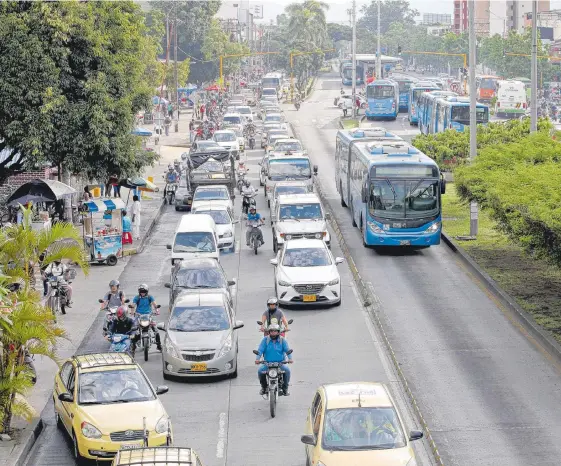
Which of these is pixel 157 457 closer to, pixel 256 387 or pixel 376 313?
pixel 256 387

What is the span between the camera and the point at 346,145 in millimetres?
49938

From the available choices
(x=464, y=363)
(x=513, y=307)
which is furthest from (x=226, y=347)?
(x=513, y=307)

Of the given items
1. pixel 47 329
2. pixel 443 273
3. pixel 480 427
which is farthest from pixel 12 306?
pixel 443 273

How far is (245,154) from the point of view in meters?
77.8

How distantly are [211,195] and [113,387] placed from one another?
27.8 m

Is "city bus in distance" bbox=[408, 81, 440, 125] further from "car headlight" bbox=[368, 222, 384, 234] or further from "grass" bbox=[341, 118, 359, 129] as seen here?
"car headlight" bbox=[368, 222, 384, 234]

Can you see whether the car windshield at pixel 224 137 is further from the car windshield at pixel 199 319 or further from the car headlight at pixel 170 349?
the car headlight at pixel 170 349

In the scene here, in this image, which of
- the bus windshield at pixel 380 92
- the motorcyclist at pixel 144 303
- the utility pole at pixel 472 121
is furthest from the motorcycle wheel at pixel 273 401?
the bus windshield at pixel 380 92

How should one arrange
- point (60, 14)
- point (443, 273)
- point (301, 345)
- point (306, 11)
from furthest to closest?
1. point (306, 11)
2. point (60, 14)
3. point (443, 273)
4. point (301, 345)

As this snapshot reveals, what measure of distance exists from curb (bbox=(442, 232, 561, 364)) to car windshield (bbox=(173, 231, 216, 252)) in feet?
26.7

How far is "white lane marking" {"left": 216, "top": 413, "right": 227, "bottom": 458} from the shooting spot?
20625 mm

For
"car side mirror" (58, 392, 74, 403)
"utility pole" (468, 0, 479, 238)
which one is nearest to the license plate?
"car side mirror" (58, 392, 74, 403)

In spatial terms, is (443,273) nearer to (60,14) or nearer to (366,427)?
(60,14)

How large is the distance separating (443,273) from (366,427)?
67.2 ft
